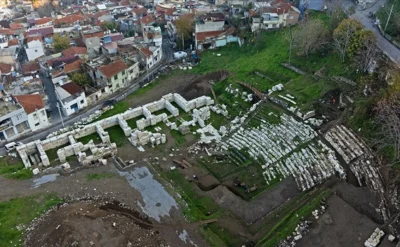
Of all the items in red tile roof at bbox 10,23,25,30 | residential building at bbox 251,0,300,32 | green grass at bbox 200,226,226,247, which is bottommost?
red tile roof at bbox 10,23,25,30

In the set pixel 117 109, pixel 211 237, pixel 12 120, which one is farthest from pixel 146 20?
pixel 211 237

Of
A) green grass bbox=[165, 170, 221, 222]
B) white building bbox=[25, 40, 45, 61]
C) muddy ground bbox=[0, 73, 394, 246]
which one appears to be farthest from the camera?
white building bbox=[25, 40, 45, 61]

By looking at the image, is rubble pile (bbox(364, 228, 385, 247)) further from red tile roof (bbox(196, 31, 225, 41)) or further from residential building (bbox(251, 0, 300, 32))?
red tile roof (bbox(196, 31, 225, 41))

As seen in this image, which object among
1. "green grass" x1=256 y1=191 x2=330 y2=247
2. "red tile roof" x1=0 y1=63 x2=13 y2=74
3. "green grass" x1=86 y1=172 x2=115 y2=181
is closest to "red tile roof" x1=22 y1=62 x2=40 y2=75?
"red tile roof" x1=0 y1=63 x2=13 y2=74

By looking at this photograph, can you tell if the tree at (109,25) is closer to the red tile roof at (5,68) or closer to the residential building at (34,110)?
the red tile roof at (5,68)

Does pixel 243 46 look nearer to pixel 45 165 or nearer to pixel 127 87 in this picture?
pixel 127 87

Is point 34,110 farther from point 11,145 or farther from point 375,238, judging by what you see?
point 375,238
